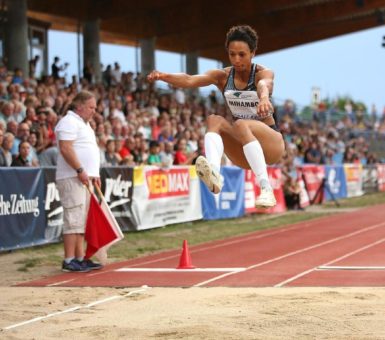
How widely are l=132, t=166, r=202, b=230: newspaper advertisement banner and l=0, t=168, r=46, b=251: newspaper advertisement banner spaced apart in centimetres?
308

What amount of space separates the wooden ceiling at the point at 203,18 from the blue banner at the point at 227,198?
474 inches

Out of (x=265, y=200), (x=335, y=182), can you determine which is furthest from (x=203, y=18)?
(x=265, y=200)

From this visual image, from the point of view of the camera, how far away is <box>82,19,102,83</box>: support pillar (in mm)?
31452

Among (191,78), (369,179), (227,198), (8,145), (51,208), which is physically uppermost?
(191,78)

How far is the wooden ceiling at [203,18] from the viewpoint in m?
32.3

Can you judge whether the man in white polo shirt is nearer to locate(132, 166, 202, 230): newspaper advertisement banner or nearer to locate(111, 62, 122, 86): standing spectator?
locate(132, 166, 202, 230): newspaper advertisement banner

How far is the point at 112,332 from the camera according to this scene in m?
7.15

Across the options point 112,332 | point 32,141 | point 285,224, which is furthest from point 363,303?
point 285,224

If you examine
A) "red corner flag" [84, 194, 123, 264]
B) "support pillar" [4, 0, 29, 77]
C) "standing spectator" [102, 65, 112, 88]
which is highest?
"support pillar" [4, 0, 29, 77]

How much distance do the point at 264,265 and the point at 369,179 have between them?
84.4 feet

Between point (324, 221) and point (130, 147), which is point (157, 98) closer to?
point (324, 221)

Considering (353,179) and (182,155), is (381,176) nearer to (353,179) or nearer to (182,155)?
(353,179)

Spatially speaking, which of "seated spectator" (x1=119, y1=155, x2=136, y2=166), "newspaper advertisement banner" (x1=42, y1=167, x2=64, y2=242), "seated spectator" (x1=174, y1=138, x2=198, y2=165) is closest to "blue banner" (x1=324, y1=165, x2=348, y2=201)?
"seated spectator" (x1=174, y1=138, x2=198, y2=165)

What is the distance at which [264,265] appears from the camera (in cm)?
1232
